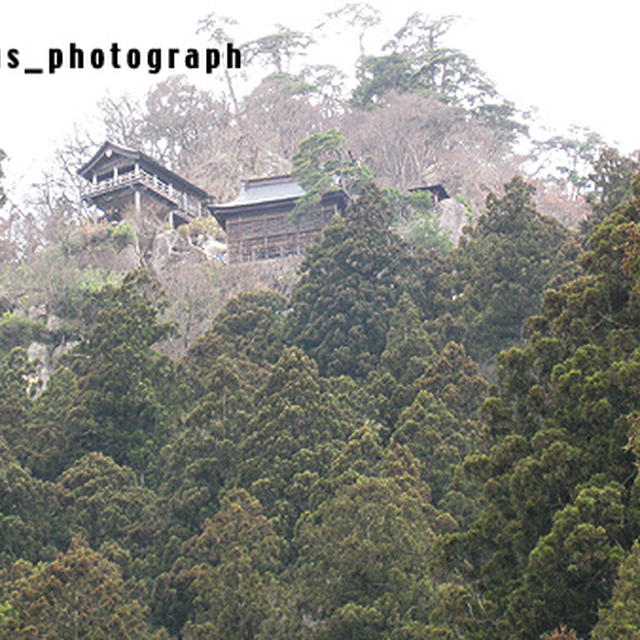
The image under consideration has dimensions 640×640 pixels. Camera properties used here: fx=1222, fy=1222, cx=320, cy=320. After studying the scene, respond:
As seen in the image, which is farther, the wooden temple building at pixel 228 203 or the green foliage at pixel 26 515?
the wooden temple building at pixel 228 203

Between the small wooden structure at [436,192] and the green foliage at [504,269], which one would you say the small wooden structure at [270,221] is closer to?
the small wooden structure at [436,192]

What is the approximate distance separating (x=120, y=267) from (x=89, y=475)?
54.5 ft

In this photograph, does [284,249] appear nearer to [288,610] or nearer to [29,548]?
[29,548]

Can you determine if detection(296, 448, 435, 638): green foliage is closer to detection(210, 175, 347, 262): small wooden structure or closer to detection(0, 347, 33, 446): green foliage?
detection(0, 347, 33, 446): green foliage

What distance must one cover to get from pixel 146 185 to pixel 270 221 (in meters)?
5.14

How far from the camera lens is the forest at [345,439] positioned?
1309 cm

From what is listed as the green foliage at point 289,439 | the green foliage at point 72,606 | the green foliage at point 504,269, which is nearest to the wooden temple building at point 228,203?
the green foliage at point 504,269

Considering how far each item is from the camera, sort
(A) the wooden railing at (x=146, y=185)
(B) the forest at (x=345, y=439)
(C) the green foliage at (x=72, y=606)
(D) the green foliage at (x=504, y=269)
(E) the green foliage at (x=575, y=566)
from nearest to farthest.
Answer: (E) the green foliage at (x=575, y=566)
(B) the forest at (x=345, y=439)
(C) the green foliage at (x=72, y=606)
(D) the green foliage at (x=504, y=269)
(A) the wooden railing at (x=146, y=185)

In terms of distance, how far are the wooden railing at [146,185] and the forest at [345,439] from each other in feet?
19.7

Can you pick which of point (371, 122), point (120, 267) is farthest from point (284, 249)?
point (371, 122)

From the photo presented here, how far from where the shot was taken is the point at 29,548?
1939 cm

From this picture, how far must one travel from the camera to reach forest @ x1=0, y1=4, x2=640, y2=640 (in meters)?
13.1

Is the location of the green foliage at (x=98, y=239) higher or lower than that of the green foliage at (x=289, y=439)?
higher

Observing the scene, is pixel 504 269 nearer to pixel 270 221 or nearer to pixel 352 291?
pixel 352 291
